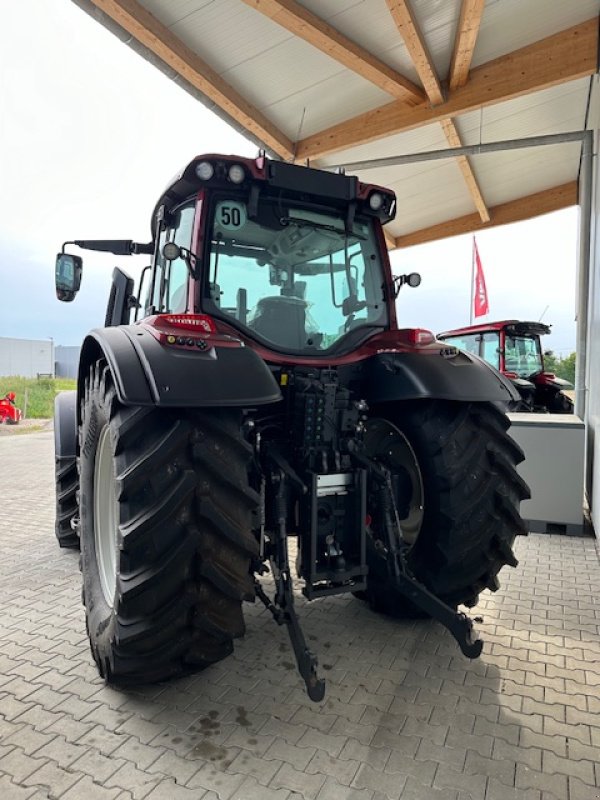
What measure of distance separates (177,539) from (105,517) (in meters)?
1.04

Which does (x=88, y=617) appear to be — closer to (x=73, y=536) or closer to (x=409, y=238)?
(x=73, y=536)

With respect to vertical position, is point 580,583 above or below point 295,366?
below

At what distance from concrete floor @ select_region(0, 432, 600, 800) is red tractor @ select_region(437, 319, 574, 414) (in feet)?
24.0

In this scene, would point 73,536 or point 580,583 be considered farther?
point 73,536

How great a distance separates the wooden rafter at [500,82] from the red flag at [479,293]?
9.14 m

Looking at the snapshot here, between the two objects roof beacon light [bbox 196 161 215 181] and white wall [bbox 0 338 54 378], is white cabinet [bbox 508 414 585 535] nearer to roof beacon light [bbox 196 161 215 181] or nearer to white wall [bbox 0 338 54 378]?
roof beacon light [bbox 196 161 215 181]

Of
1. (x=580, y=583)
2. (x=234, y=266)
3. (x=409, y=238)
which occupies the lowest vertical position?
(x=580, y=583)

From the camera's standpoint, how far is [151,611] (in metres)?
2.05

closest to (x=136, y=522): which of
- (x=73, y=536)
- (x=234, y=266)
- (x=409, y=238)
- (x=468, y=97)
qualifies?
(x=234, y=266)

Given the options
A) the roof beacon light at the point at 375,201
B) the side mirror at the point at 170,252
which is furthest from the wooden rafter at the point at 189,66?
the side mirror at the point at 170,252

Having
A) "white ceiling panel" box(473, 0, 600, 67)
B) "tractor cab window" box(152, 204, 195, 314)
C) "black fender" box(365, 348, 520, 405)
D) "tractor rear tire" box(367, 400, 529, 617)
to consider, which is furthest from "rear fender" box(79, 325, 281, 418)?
"white ceiling panel" box(473, 0, 600, 67)

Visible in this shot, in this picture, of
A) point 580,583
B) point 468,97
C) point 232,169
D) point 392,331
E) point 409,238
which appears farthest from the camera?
point 409,238

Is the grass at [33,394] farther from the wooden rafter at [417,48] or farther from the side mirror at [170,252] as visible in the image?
the side mirror at [170,252]

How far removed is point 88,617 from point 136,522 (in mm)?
930
